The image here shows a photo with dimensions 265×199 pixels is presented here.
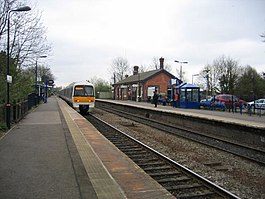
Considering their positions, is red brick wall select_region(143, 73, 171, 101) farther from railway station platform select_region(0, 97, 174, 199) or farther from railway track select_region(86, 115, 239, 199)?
railway station platform select_region(0, 97, 174, 199)

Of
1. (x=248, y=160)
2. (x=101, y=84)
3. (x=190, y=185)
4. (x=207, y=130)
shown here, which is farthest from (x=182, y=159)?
(x=101, y=84)

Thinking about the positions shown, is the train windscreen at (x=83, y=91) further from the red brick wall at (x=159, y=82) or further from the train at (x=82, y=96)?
the red brick wall at (x=159, y=82)

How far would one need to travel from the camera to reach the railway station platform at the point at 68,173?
17.4 feet

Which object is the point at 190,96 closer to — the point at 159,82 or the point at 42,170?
the point at 42,170

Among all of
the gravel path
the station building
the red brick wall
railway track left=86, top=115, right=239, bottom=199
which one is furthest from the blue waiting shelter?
the red brick wall

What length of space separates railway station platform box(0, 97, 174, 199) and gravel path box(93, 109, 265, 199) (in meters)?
1.89

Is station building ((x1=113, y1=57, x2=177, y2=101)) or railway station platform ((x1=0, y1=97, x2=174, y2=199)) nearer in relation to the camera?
railway station platform ((x1=0, y1=97, x2=174, y2=199))

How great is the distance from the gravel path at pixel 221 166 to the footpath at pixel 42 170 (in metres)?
3.24

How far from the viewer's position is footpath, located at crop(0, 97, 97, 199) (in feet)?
17.2

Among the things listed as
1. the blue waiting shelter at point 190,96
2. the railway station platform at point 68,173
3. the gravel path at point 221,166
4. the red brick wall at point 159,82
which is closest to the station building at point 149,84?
the red brick wall at point 159,82

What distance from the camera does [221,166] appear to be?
874 centimetres

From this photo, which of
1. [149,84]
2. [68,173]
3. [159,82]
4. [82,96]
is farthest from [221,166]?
[159,82]

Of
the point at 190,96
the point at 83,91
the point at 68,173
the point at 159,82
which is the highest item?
the point at 159,82

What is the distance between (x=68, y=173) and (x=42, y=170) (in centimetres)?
68
